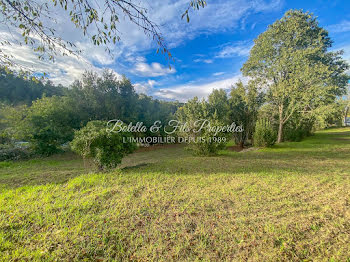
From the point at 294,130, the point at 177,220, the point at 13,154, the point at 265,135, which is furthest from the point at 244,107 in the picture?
the point at 13,154

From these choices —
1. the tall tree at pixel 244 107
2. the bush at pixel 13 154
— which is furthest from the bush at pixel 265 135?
the bush at pixel 13 154

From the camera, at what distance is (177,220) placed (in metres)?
2.24

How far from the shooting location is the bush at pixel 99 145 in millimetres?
4484

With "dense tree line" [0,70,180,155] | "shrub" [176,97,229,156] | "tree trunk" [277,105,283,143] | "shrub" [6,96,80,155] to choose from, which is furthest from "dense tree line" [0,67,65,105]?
"tree trunk" [277,105,283,143]

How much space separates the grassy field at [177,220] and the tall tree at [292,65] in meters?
9.66

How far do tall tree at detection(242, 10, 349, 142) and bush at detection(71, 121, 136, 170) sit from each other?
41.7 feet

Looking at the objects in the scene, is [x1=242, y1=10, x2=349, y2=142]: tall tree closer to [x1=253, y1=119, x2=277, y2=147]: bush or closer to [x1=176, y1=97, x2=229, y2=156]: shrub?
[x1=253, y1=119, x2=277, y2=147]: bush

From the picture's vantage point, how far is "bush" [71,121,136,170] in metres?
4.48

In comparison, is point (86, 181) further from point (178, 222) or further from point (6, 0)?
point (6, 0)

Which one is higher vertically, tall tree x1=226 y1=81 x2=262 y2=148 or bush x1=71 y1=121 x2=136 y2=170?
tall tree x1=226 y1=81 x2=262 y2=148

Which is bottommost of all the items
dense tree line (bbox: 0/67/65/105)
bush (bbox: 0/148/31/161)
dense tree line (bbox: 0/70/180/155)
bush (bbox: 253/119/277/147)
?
bush (bbox: 0/148/31/161)

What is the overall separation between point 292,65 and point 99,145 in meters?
14.6

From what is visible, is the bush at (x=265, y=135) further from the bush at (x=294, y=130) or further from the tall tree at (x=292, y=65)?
the bush at (x=294, y=130)

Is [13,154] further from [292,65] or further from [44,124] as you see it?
[292,65]
